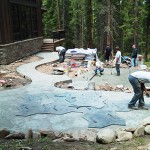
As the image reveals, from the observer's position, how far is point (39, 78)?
1504 cm

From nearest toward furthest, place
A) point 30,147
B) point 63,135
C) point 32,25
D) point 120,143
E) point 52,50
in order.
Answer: point 30,147 < point 120,143 < point 63,135 < point 32,25 < point 52,50

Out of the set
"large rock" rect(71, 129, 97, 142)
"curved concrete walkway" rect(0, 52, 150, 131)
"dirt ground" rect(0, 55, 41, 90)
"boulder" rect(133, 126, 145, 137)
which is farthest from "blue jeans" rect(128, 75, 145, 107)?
"dirt ground" rect(0, 55, 41, 90)

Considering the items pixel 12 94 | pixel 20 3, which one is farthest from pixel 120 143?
pixel 20 3

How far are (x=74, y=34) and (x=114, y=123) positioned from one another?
40163mm

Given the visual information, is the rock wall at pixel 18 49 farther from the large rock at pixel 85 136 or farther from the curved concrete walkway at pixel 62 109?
the large rock at pixel 85 136

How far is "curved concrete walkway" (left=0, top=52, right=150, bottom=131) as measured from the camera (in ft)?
27.5

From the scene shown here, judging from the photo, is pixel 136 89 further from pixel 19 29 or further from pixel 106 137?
pixel 19 29

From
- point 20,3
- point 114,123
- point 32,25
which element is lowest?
point 114,123

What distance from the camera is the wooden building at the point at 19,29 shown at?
19.2 metres

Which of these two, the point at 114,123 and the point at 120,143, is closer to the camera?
the point at 120,143

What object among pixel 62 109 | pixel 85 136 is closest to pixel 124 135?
pixel 85 136

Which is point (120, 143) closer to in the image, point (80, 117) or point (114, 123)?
point (114, 123)

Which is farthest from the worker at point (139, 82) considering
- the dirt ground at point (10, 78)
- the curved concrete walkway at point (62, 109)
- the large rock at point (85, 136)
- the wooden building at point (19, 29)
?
the wooden building at point (19, 29)

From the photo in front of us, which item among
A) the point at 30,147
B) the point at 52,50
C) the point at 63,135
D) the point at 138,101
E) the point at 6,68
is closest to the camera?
the point at 30,147
